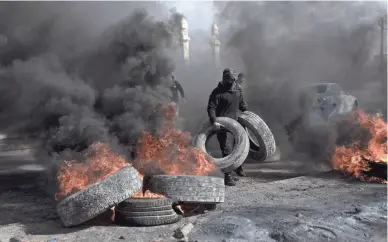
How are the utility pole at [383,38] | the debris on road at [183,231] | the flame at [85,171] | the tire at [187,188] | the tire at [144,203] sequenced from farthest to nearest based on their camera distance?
the utility pole at [383,38] → the flame at [85,171] → the tire at [187,188] → the tire at [144,203] → the debris on road at [183,231]

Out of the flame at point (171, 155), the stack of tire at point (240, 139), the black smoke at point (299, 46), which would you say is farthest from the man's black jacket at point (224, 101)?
the black smoke at point (299, 46)

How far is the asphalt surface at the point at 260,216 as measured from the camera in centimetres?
490

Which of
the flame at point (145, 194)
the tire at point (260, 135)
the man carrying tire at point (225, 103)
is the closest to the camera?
the flame at point (145, 194)

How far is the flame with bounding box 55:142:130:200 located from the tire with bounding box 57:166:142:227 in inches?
28.4

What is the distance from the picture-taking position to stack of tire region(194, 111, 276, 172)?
7738 mm

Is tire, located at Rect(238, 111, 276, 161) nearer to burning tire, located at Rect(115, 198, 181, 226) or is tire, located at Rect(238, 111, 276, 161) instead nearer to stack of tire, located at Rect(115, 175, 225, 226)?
stack of tire, located at Rect(115, 175, 225, 226)

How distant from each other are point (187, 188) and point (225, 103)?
3.13 m

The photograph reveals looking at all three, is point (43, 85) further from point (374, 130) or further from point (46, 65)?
point (374, 130)

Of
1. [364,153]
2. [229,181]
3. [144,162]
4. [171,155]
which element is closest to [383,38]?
[364,153]

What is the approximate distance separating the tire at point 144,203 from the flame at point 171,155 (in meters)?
0.66

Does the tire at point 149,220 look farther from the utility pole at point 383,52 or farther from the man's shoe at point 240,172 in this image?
the utility pole at point 383,52

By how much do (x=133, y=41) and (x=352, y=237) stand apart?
5.93 meters

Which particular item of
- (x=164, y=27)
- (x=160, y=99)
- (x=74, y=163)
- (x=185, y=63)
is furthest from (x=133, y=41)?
(x=185, y=63)

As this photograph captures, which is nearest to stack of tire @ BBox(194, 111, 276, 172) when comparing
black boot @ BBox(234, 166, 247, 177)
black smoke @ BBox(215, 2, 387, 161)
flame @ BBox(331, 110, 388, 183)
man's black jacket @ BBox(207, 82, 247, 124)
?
man's black jacket @ BBox(207, 82, 247, 124)
